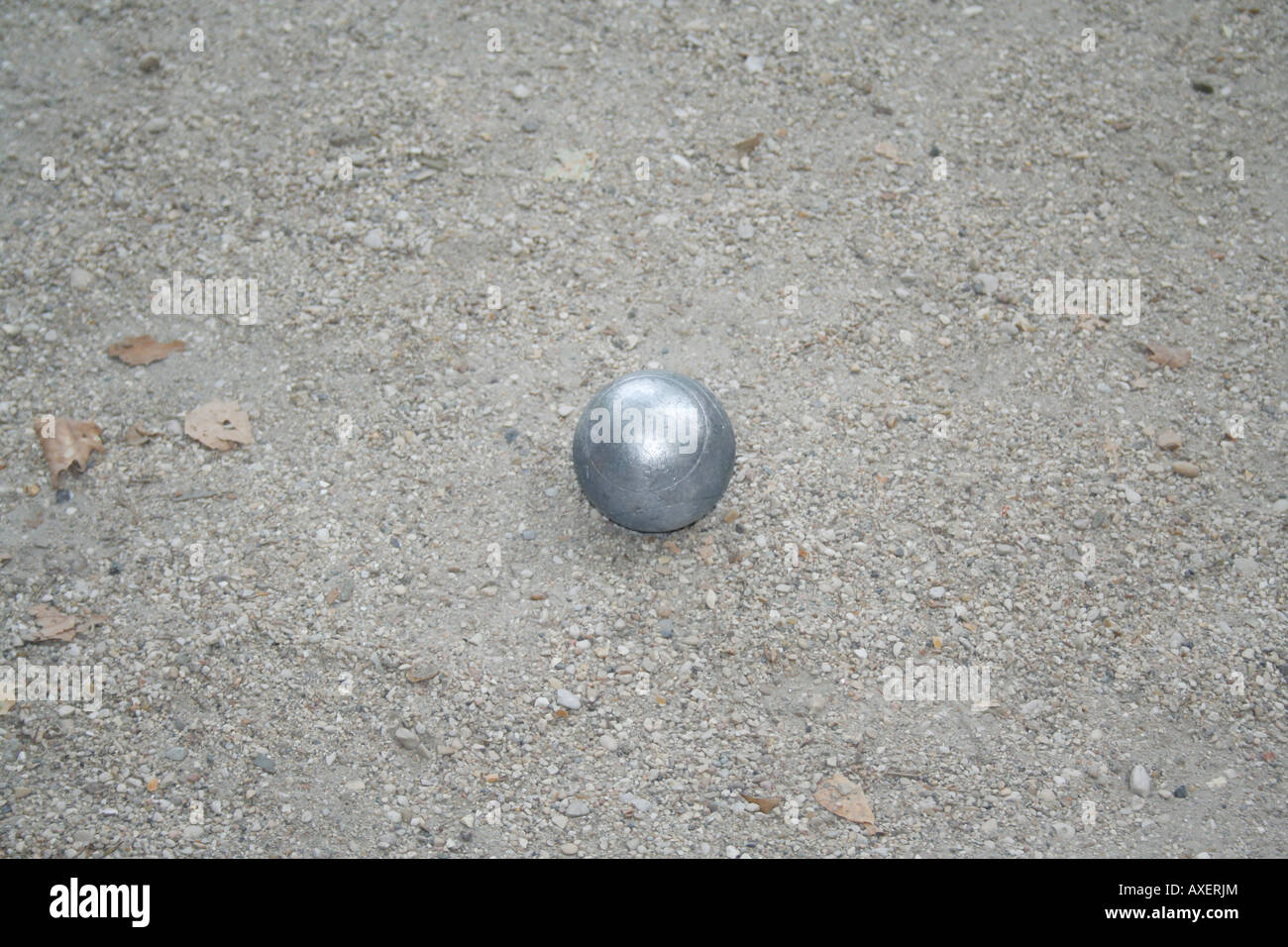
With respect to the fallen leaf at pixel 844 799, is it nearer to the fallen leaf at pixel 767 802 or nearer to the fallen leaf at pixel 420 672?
the fallen leaf at pixel 767 802

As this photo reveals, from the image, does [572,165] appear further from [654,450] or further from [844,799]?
[844,799]

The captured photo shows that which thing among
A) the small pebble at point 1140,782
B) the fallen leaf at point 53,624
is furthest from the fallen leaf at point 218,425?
the small pebble at point 1140,782

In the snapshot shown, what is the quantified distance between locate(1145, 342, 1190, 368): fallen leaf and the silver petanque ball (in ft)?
9.12

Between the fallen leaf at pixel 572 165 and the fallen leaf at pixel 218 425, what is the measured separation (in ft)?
8.18

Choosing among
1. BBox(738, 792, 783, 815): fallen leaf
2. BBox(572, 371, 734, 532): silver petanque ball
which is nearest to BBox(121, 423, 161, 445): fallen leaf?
BBox(572, 371, 734, 532): silver petanque ball

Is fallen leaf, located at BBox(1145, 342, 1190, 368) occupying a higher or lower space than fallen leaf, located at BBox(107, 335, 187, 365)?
higher

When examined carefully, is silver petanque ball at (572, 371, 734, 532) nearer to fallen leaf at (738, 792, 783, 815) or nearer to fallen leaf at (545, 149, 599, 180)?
fallen leaf at (738, 792, 783, 815)

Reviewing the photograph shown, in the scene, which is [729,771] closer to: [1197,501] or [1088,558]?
[1088,558]

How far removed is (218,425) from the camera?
5715mm

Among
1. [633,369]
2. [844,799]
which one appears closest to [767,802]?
[844,799]

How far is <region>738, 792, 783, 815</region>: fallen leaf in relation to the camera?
4.40 m

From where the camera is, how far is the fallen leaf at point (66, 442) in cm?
550
